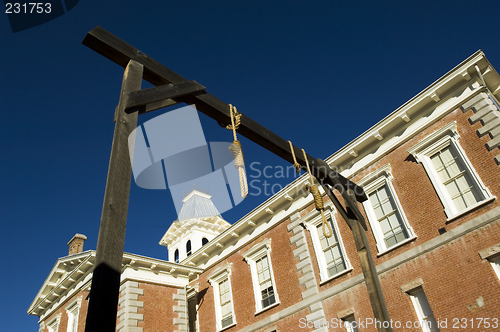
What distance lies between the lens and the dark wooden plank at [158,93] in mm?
4400

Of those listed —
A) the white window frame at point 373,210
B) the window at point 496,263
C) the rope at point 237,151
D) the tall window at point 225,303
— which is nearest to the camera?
the rope at point 237,151

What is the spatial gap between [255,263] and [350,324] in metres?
5.74

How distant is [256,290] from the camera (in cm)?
1616

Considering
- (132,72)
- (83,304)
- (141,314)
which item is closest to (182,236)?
(83,304)

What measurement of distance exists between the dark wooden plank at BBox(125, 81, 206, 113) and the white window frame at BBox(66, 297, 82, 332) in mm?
18447

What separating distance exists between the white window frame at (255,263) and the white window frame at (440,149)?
7.76 meters

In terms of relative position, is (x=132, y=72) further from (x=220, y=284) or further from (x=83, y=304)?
(x=83, y=304)

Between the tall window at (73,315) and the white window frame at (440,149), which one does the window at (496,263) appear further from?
the tall window at (73,315)

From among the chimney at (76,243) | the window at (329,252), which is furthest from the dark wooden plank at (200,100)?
the chimney at (76,243)

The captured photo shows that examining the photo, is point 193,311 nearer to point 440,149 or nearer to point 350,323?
point 350,323

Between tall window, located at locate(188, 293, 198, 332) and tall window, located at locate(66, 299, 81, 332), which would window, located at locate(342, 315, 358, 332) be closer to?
tall window, located at locate(188, 293, 198, 332)

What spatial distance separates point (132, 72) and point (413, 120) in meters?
11.5

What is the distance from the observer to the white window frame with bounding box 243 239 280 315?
50.9 ft
